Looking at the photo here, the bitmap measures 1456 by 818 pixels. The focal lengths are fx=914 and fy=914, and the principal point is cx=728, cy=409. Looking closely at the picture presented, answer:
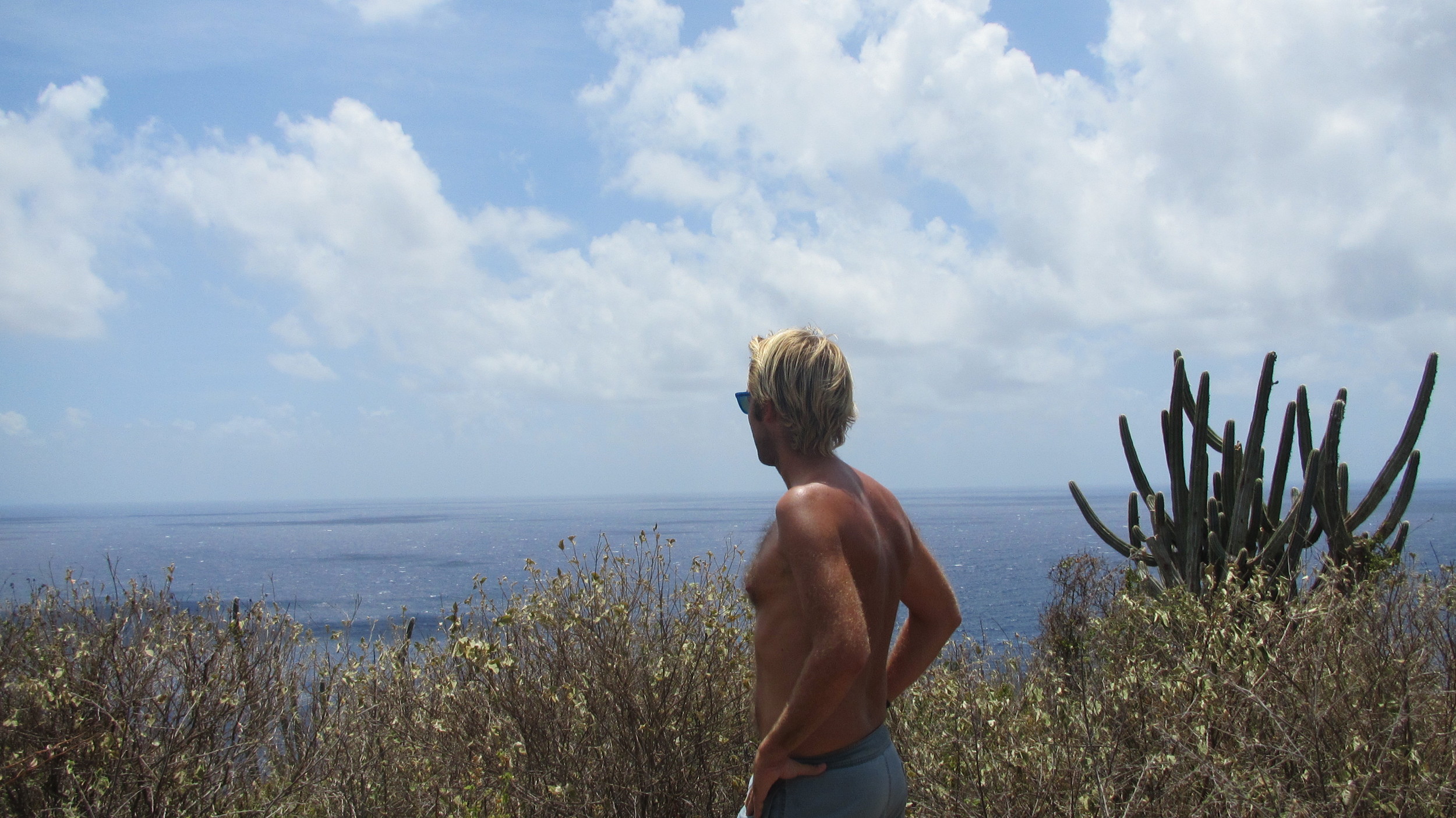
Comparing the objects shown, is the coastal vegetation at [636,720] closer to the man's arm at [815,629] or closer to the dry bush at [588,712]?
the dry bush at [588,712]

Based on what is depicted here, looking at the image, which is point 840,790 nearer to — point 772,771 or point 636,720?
point 772,771

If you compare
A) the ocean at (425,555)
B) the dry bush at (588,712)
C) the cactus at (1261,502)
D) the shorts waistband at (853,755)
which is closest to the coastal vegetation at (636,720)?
the dry bush at (588,712)

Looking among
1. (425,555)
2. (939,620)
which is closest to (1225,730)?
(939,620)

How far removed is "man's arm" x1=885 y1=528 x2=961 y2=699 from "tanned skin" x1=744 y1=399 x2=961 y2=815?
4 centimetres

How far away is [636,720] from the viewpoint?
13.8ft

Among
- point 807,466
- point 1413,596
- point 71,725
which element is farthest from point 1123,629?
point 71,725

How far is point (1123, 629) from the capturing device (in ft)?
22.5

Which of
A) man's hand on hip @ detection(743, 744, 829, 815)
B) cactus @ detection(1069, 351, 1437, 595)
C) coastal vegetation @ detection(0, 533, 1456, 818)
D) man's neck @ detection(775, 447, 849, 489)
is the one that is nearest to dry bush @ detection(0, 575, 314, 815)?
coastal vegetation @ detection(0, 533, 1456, 818)

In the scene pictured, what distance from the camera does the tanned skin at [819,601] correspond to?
2047mm

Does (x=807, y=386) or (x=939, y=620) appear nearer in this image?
(x=807, y=386)

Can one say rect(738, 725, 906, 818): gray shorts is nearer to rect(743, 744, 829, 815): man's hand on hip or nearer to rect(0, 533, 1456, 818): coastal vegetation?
rect(743, 744, 829, 815): man's hand on hip

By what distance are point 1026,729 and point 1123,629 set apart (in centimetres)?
277

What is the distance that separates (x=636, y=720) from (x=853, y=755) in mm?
2195

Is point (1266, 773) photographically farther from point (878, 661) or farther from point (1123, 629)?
point (1123, 629)
